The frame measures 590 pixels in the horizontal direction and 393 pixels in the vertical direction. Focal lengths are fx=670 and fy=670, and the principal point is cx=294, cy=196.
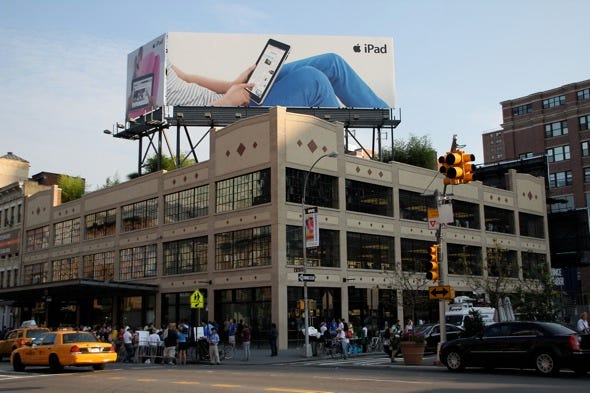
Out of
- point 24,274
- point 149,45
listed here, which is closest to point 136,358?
point 149,45

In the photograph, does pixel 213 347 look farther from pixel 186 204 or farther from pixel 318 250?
pixel 186 204

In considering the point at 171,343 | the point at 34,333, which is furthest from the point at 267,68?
the point at 34,333

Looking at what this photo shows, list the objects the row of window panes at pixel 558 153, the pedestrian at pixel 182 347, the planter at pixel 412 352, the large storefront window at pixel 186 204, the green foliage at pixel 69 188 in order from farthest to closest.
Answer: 1. the row of window panes at pixel 558 153
2. the green foliage at pixel 69 188
3. the large storefront window at pixel 186 204
4. the pedestrian at pixel 182 347
5. the planter at pixel 412 352

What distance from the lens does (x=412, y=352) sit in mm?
25375

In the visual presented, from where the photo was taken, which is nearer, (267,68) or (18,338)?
(18,338)

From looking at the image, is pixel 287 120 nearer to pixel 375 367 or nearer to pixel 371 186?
pixel 371 186

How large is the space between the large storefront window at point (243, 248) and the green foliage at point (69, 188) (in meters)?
34.7

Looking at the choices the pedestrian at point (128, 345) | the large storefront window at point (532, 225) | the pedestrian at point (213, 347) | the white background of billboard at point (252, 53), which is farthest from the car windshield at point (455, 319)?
the large storefront window at point (532, 225)

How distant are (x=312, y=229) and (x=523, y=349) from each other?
1790cm

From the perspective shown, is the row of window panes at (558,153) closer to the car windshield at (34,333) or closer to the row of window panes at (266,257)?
the row of window panes at (266,257)

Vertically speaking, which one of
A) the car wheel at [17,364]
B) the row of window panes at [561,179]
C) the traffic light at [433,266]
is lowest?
the car wheel at [17,364]

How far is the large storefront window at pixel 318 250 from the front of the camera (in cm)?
4200

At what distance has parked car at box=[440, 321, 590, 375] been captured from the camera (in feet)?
60.7

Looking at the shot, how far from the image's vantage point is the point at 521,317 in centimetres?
3491
